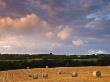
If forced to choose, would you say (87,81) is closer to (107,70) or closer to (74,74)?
(74,74)

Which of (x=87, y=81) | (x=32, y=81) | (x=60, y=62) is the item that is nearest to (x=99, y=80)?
(x=87, y=81)

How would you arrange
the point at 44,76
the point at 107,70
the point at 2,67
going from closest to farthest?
the point at 44,76
the point at 107,70
the point at 2,67

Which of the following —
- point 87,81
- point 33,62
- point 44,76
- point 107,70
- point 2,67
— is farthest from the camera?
point 33,62

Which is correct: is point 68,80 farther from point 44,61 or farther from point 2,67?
point 44,61

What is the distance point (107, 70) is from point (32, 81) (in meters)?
17.6

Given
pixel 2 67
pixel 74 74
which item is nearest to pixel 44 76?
pixel 74 74

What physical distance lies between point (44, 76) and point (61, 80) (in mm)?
8230

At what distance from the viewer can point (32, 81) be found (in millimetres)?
52406

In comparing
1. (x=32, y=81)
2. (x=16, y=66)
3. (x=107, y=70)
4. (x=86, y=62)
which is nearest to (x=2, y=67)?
(x=16, y=66)

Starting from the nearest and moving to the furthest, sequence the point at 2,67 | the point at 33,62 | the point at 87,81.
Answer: the point at 87,81, the point at 2,67, the point at 33,62

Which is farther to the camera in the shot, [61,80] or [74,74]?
[74,74]

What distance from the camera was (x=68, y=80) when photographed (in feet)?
169

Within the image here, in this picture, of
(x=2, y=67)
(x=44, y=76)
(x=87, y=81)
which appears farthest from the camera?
(x=2, y=67)

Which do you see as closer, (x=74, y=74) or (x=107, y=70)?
(x=74, y=74)
